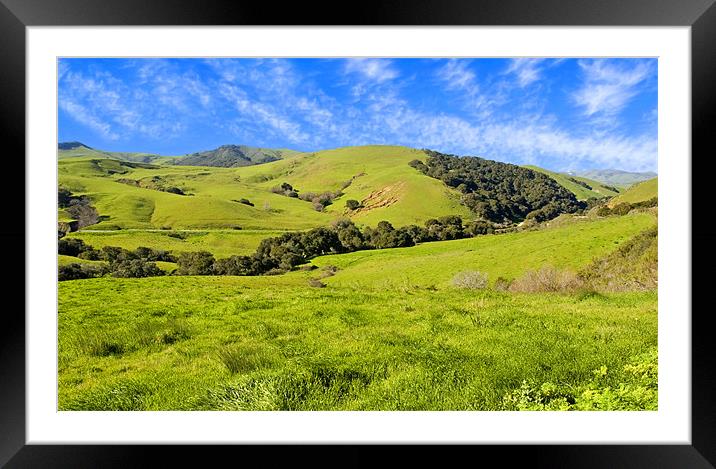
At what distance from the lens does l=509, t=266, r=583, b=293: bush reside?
4590mm

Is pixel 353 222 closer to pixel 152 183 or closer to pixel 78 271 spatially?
pixel 152 183

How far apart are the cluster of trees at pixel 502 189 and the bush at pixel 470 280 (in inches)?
59.2

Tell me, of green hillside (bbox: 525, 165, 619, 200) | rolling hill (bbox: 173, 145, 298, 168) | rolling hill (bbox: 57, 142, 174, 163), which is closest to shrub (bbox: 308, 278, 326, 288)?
rolling hill (bbox: 173, 145, 298, 168)

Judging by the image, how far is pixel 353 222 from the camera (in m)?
6.42

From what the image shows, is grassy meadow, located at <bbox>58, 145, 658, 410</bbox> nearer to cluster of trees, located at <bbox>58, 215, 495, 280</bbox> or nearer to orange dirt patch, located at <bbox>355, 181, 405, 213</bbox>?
orange dirt patch, located at <bbox>355, 181, 405, 213</bbox>

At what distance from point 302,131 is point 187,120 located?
6.55 feet

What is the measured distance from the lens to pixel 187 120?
600cm

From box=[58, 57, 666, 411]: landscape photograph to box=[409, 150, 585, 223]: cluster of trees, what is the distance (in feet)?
0.11

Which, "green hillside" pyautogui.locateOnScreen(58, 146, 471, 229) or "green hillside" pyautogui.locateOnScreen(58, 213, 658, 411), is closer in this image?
"green hillside" pyautogui.locateOnScreen(58, 213, 658, 411)

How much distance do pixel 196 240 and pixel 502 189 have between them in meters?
5.36
